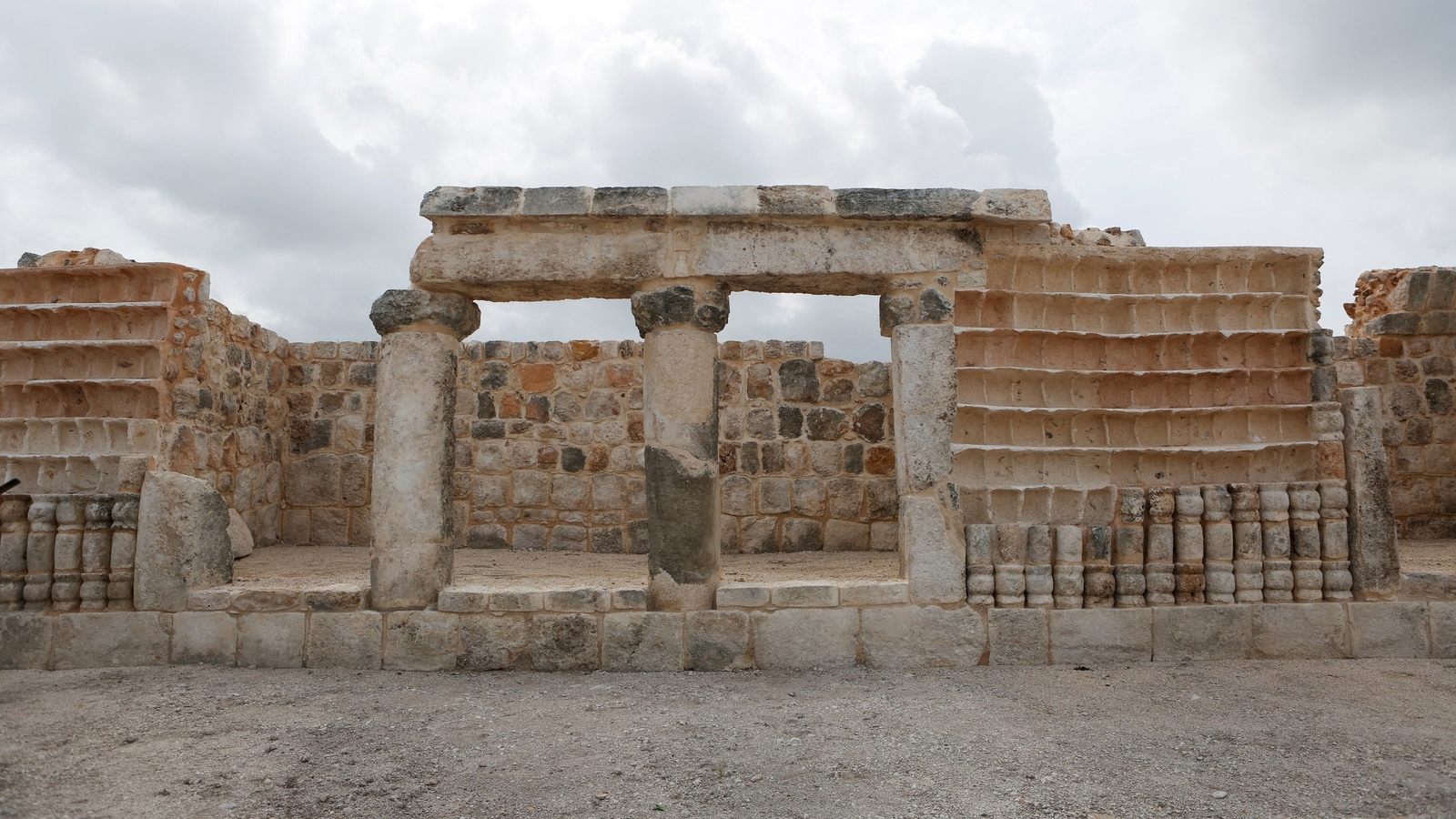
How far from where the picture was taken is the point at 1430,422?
6.71 metres

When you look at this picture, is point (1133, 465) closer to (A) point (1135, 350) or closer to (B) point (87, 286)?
(A) point (1135, 350)

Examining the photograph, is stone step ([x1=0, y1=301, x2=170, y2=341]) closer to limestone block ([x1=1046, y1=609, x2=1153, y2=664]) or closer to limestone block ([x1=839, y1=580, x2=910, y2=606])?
limestone block ([x1=839, y1=580, x2=910, y2=606])

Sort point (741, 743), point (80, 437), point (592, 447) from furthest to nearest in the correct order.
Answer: point (592, 447)
point (80, 437)
point (741, 743)

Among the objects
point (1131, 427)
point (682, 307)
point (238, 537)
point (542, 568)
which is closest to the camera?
point (682, 307)

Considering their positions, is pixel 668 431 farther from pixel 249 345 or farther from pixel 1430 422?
pixel 1430 422

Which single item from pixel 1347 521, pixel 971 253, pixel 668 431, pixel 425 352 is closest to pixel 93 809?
pixel 425 352

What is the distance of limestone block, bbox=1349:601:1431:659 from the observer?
14.4 ft

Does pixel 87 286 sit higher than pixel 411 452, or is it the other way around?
pixel 87 286

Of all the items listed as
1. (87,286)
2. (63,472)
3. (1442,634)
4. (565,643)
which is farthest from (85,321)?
(1442,634)

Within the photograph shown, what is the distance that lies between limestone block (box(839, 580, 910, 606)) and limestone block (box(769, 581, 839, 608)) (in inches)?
2.1

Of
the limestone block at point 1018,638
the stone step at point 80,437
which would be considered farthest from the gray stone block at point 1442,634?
the stone step at point 80,437

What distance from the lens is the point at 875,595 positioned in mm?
4324

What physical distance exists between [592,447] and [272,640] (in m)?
2.95

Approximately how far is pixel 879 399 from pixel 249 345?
5.25 metres
